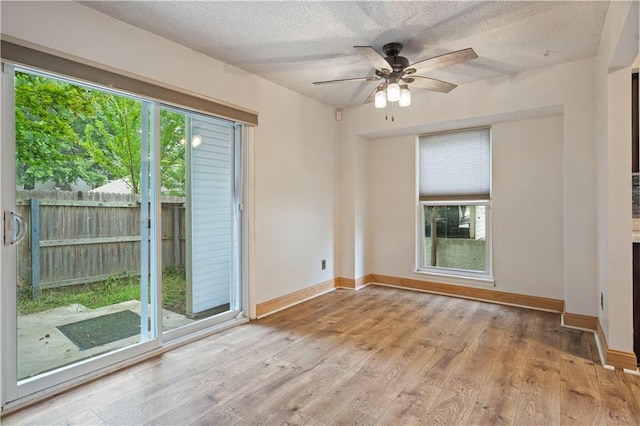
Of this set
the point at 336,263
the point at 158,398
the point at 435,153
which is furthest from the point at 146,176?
the point at 435,153

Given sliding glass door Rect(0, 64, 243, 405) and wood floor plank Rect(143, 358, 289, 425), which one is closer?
wood floor plank Rect(143, 358, 289, 425)

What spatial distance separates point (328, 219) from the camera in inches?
177

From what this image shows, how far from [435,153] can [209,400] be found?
3.80m

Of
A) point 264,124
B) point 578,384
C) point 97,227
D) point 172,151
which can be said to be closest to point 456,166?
point 264,124

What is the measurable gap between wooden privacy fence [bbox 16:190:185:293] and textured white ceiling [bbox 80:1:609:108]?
4.44 feet

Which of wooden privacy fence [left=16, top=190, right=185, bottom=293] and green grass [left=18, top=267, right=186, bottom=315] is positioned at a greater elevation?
wooden privacy fence [left=16, top=190, right=185, bottom=293]

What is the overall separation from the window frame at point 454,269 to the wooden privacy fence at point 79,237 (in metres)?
3.19

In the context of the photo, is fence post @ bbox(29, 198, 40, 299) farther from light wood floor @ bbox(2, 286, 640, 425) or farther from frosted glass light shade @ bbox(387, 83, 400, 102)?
frosted glass light shade @ bbox(387, 83, 400, 102)

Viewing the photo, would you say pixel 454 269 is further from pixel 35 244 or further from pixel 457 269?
pixel 35 244

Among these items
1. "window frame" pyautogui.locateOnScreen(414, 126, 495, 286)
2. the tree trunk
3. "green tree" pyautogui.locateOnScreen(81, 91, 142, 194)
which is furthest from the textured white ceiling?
the tree trunk

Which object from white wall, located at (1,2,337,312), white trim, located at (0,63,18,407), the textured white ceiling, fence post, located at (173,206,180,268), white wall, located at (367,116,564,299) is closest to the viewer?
white trim, located at (0,63,18,407)

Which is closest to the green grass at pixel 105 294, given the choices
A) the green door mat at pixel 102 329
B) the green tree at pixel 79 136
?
the green door mat at pixel 102 329

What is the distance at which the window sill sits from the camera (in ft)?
13.0

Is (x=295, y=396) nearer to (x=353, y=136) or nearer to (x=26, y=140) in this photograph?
(x=26, y=140)
